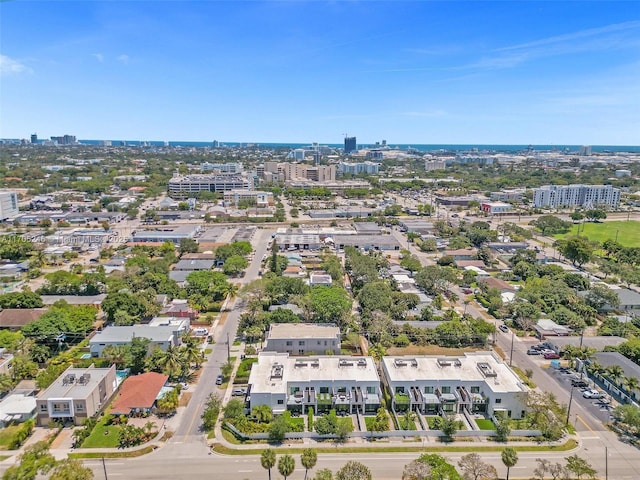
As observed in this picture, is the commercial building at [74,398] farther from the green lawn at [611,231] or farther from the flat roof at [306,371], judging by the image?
the green lawn at [611,231]

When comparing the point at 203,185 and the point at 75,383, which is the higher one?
the point at 203,185

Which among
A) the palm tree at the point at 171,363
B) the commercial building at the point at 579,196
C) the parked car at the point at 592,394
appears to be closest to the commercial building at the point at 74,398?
the palm tree at the point at 171,363

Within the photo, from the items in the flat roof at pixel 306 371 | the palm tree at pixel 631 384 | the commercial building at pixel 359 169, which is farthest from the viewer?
the commercial building at pixel 359 169

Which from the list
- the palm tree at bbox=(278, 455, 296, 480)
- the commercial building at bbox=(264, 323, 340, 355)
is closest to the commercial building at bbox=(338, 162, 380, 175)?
the commercial building at bbox=(264, 323, 340, 355)

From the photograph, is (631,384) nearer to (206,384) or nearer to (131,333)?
(206,384)

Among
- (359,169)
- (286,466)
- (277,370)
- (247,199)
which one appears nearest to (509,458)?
(286,466)

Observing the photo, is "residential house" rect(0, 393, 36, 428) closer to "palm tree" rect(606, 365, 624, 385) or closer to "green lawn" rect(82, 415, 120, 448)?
"green lawn" rect(82, 415, 120, 448)
